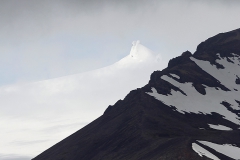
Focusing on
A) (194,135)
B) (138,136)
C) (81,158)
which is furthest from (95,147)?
(194,135)

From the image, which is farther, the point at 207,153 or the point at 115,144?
the point at 115,144

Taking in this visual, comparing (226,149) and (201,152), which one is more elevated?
(201,152)

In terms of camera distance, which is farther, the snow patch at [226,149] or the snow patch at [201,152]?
the snow patch at [226,149]

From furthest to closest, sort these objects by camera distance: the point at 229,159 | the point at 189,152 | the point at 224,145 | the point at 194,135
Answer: the point at 194,135 < the point at 224,145 < the point at 229,159 < the point at 189,152

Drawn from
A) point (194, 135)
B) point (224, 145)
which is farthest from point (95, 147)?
point (224, 145)

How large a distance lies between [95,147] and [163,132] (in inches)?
981

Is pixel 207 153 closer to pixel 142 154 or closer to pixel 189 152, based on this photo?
pixel 189 152

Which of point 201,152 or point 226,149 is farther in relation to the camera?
point 226,149

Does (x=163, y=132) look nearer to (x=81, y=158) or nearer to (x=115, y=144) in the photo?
(x=115, y=144)

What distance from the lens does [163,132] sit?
191250 mm

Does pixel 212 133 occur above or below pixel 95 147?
below

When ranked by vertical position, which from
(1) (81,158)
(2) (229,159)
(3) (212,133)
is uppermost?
(1) (81,158)

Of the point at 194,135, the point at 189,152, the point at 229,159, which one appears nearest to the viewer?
the point at 189,152

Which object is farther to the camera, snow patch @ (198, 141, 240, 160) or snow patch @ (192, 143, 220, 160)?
snow patch @ (198, 141, 240, 160)
